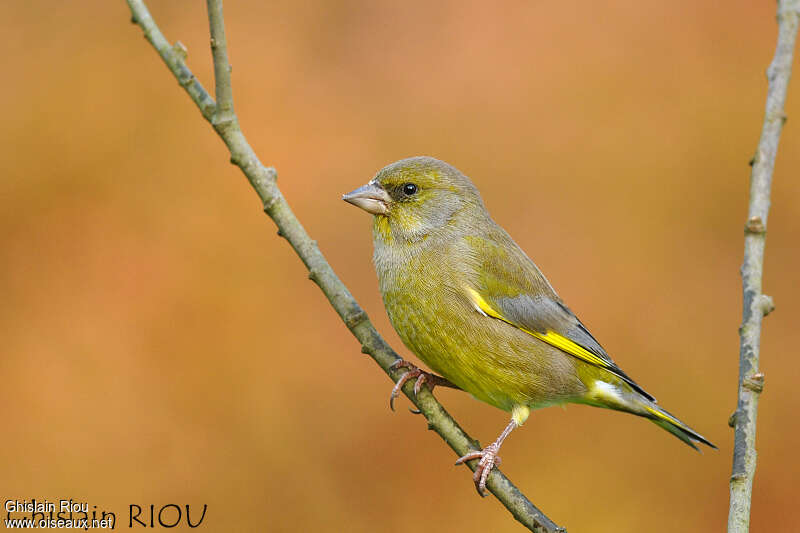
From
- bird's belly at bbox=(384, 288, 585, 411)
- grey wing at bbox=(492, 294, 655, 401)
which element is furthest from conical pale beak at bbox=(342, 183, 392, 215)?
grey wing at bbox=(492, 294, 655, 401)

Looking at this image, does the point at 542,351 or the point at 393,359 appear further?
the point at 542,351

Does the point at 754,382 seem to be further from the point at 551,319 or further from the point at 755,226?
the point at 551,319

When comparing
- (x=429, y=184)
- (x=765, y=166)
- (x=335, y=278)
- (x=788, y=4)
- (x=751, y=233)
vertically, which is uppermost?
(x=429, y=184)

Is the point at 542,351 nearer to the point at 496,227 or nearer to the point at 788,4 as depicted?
the point at 496,227

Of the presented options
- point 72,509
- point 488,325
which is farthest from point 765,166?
point 72,509

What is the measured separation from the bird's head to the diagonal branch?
60 centimetres

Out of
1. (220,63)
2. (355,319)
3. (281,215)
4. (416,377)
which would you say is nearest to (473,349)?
(416,377)

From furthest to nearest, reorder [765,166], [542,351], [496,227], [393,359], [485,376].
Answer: [496,227] → [542,351] → [485,376] → [393,359] → [765,166]

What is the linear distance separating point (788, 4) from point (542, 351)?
1764 mm

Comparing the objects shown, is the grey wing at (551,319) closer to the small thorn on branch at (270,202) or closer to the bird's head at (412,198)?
the bird's head at (412,198)

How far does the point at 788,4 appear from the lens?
8.76 ft

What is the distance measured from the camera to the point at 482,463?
3.20 m

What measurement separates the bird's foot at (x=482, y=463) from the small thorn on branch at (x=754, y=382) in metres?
0.99

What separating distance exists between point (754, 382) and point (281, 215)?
68.7 inches
